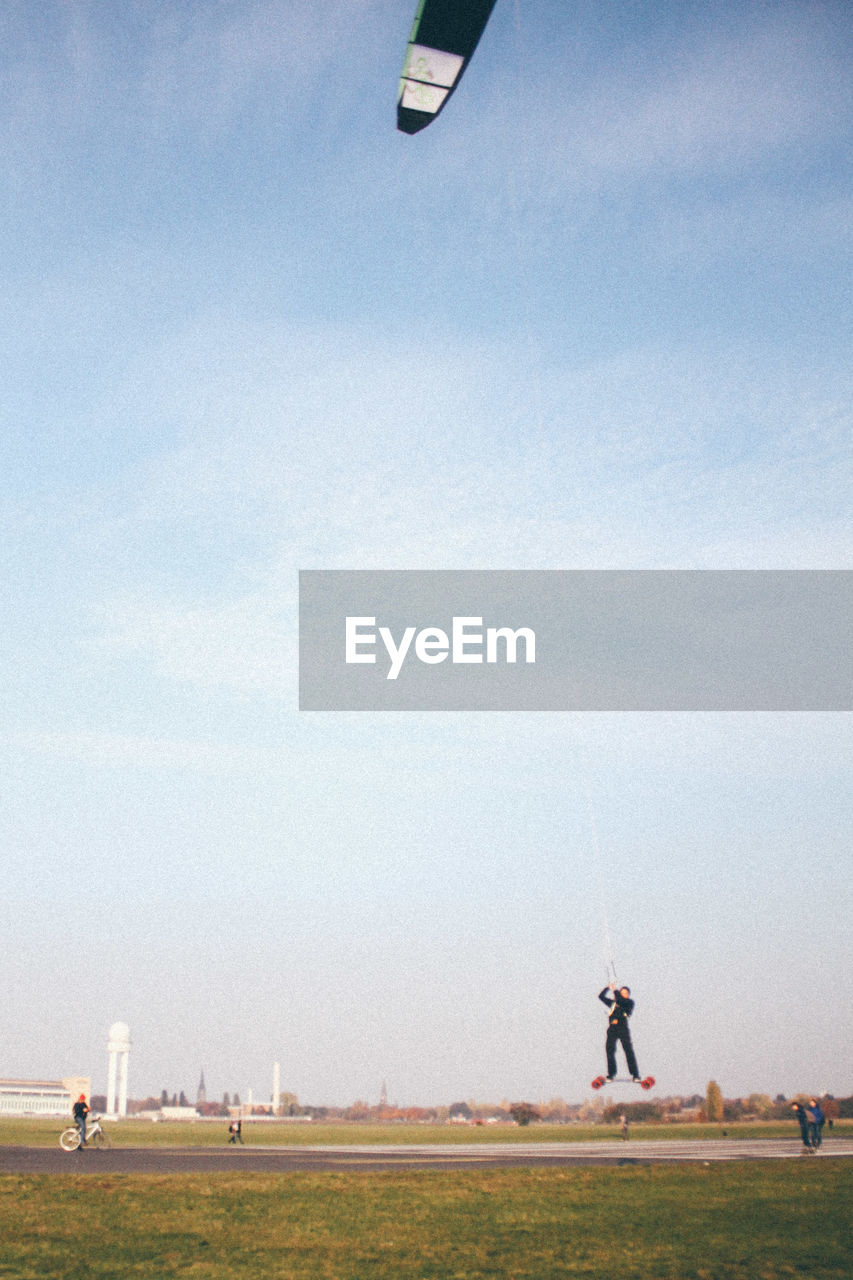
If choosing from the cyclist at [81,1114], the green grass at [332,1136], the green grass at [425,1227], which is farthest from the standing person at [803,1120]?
the cyclist at [81,1114]

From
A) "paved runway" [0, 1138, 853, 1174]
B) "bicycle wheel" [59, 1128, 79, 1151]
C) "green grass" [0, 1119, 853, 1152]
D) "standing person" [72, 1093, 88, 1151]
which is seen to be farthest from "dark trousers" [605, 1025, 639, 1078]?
"green grass" [0, 1119, 853, 1152]

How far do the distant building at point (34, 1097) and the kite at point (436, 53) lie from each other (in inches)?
6918

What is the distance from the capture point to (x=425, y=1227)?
15.0 metres

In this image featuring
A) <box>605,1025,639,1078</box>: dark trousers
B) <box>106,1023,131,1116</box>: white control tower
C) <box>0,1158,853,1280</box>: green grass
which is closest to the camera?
<box>0,1158,853,1280</box>: green grass

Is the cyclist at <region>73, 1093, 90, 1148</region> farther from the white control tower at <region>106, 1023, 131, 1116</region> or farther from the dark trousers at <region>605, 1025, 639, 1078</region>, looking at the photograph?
the white control tower at <region>106, 1023, 131, 1116</region>

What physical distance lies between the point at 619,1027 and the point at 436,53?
18492 millimetres

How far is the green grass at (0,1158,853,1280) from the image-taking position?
1197 cm

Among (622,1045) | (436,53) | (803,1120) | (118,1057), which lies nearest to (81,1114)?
(622,1045)

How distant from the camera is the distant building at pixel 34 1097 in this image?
16100cm

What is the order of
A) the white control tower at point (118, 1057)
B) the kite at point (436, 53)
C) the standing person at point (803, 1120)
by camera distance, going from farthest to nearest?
the white control tower at point (118, 1057) → the standing person at point (803, 1120) → the kite at point (436, 53)

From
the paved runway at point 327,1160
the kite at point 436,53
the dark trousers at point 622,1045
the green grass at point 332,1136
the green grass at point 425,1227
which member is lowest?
the green grass at point 332,1136

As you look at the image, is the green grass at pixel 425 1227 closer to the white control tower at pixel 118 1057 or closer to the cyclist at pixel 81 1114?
the cyclist at pixel 81 1114

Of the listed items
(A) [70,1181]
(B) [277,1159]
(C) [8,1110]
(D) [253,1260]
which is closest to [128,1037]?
(C) [8,1110]

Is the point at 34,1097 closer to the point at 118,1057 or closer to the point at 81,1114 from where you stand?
the point at 118,1057
